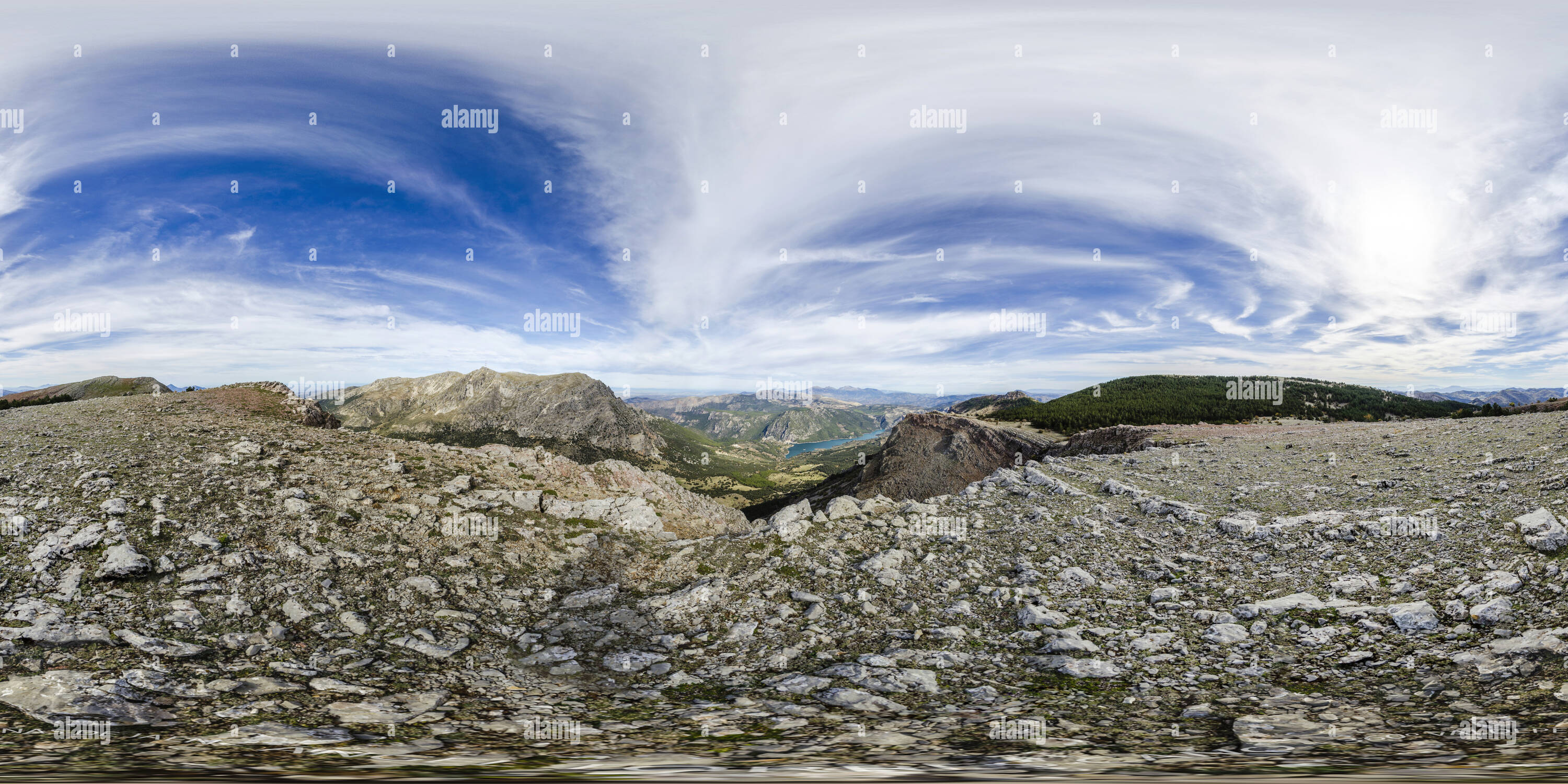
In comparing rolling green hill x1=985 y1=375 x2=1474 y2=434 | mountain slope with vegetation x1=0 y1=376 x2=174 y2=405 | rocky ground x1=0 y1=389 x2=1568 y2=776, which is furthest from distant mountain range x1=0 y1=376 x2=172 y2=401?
rolling green hill x1=985 y1=375 x2=1474 y2=434

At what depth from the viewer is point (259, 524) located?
A: 477 inches

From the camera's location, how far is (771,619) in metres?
10.8

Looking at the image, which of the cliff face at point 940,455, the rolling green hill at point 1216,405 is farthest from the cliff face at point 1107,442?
the rolling green hill at point 1216,405

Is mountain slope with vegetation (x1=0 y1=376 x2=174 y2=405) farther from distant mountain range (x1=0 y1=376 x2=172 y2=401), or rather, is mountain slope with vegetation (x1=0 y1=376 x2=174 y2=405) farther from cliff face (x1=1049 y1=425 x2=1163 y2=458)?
cliff face (x1=1049 y1=425 x2=1163 y2=458)

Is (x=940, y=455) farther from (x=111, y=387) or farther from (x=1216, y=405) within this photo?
(x=111, y=387)

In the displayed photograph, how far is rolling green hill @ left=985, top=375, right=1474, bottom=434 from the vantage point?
90125 millimetres

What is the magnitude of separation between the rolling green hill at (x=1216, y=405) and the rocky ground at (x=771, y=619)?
73.4 m

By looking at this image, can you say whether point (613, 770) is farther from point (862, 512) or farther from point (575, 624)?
point (862, 512)

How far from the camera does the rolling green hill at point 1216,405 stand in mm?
90125

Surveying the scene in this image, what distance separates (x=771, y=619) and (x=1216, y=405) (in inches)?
4907

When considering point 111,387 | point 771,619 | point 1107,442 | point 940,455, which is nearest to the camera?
point 771,619

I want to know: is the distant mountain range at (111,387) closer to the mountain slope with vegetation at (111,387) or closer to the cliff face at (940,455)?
the mountain slope with vegetation at (111,387)

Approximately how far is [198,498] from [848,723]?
15938mm

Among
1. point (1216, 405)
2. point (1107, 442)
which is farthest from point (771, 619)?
point (1216, 405)
